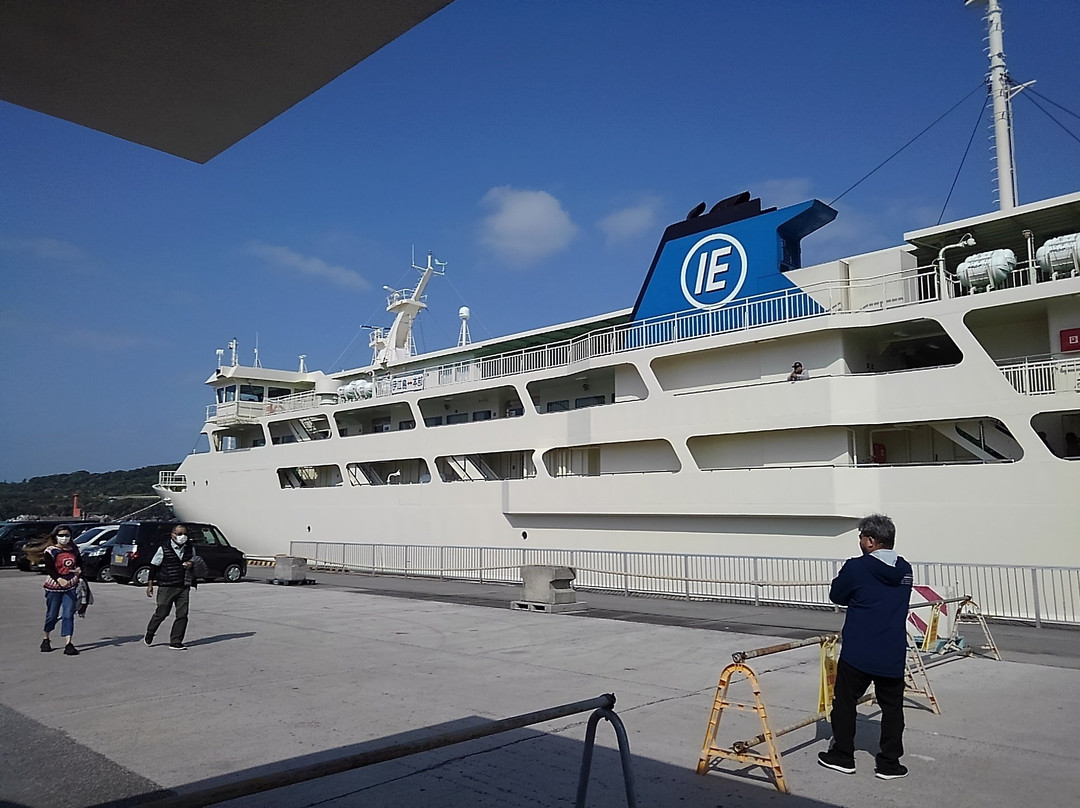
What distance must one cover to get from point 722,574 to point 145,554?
47.0 feet

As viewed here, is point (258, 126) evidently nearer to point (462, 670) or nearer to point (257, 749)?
point (257, 749)

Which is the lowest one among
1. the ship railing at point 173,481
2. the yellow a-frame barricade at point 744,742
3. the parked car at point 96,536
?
the yellow a-frame barricade at point 744,742

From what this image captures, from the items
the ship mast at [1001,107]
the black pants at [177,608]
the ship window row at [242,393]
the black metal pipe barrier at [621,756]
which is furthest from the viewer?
the ship window row at [242,393]

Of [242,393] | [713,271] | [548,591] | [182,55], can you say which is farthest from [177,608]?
[242,393]

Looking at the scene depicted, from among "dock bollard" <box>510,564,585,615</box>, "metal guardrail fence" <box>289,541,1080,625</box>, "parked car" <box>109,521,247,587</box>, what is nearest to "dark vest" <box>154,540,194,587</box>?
"dock bollard" <box>510,564,585,615</box>

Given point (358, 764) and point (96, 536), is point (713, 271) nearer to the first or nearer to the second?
point (358, 764)

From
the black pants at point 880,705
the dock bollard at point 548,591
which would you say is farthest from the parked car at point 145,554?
the black pants at point 880,705

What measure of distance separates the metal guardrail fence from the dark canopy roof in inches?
→ 406

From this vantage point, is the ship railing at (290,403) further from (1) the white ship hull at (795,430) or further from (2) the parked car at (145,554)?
(2) the parked car at (145,554)

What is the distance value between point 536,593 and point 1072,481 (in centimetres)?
920

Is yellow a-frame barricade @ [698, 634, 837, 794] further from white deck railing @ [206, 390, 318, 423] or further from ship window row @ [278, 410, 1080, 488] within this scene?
white deck railing @ [206, 390, 318, 423]

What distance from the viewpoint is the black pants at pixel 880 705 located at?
522cm

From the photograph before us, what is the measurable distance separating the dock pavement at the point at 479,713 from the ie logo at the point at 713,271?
852cm

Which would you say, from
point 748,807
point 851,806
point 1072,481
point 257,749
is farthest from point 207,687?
point 1072,481
